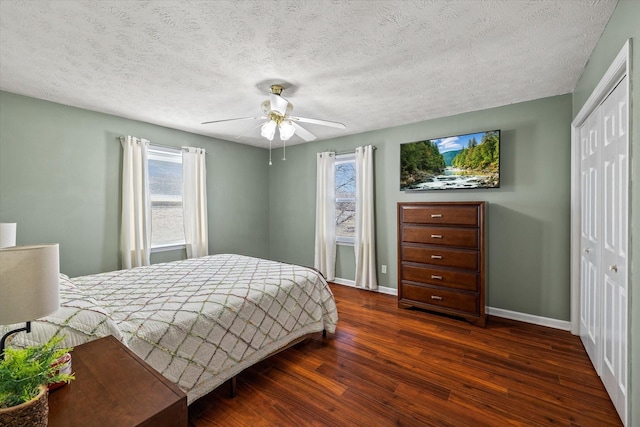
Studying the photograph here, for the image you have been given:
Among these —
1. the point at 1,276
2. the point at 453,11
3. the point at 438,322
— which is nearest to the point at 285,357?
the point at 438,322

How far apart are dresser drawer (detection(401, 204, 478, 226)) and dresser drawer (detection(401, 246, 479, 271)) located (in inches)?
12.6

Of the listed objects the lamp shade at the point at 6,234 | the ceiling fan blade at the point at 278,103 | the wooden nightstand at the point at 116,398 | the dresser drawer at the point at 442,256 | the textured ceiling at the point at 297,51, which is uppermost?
the textured ceiling at the point at 297,51

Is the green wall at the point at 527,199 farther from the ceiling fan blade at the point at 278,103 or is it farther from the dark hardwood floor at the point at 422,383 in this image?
the ceiling fan blade at the point at 278,103

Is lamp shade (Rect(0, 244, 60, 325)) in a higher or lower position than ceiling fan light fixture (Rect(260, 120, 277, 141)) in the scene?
lower

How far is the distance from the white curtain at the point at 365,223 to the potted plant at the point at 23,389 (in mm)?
3739

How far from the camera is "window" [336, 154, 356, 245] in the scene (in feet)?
15.2

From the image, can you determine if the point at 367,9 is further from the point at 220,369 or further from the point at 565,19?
the point at 220,369

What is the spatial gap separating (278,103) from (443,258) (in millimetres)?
2451

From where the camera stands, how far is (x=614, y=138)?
1.81 meters

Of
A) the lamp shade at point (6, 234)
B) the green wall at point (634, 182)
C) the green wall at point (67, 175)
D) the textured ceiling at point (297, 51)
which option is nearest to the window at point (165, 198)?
the green wall at point (67, 175)

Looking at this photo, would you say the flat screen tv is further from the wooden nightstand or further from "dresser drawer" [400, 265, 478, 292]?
the wooden nightstand

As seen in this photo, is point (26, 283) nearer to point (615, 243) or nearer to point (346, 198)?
point (615, 243)

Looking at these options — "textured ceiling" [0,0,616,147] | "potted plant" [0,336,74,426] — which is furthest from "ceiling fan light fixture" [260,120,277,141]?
"potted plant" [0,336,74,426]

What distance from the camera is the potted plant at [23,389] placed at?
727 millimetres
